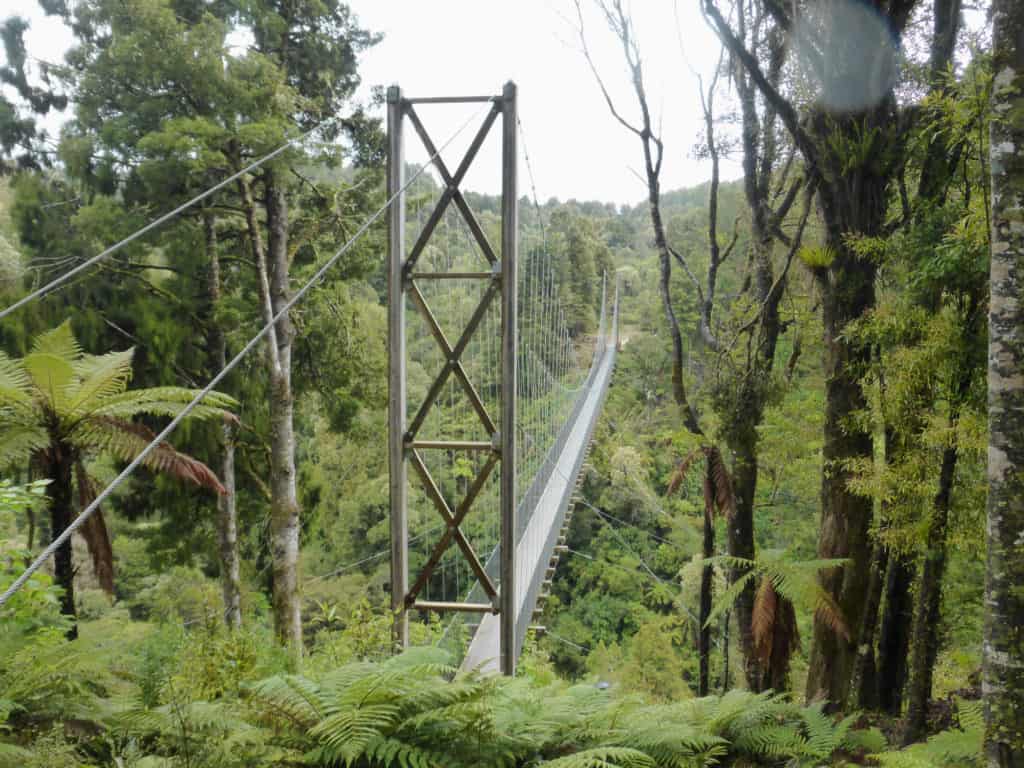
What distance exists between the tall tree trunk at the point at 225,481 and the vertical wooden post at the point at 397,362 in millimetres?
2610

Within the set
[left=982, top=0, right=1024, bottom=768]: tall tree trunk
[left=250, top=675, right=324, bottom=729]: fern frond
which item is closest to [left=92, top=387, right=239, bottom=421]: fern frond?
[left=250, top=675, right=324, bottom=729]: fern frond

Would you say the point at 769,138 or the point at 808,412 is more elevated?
the point at 769,138

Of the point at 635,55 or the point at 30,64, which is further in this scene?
the point at 635,55

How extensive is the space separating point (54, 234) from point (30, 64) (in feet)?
3.52

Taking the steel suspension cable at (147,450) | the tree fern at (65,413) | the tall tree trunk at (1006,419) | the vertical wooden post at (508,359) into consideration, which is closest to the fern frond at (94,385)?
the tree fern at (65,413)

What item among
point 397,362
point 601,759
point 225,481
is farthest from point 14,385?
point 225,481

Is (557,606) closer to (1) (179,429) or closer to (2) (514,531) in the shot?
(1) (179,429)

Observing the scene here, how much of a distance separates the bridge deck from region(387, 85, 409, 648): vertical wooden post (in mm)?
418

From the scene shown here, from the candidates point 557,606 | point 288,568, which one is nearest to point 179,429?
point 288,568

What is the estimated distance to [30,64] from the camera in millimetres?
4570

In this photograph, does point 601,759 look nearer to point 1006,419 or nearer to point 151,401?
point 1006,419

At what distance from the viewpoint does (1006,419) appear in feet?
5.10

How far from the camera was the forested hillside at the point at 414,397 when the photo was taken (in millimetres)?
1521

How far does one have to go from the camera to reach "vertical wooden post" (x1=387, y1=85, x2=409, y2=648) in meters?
2.58
